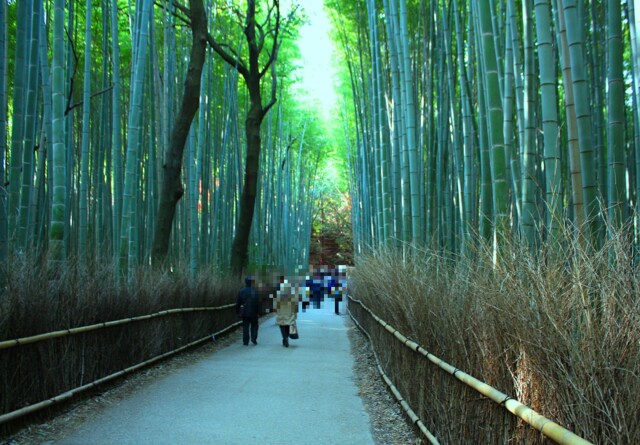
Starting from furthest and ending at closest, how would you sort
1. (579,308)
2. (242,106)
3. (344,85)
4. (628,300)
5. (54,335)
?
(344,85)
(242,106)
(54,335)
(579,308)
(628,300)

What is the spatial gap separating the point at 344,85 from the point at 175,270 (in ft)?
39.7

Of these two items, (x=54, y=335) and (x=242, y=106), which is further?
(x=242, y=106)

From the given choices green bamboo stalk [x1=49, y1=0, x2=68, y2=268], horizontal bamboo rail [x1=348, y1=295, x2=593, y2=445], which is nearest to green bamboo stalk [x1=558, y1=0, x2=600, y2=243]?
horizontal bamboo rail [x1=348, y1=295, x2=593, y2=445]

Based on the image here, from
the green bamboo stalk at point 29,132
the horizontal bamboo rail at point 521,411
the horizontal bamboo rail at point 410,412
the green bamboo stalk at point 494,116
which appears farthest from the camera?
the green bamboo stalk at point 29,132

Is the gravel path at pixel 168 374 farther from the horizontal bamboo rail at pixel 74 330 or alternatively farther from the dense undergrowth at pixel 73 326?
the horizontal bamboo rail at pixel 74 330

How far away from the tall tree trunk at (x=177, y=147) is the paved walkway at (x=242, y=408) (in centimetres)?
→ 184

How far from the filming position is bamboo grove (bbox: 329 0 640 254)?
3.38 metres

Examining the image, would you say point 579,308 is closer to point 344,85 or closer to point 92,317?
point 92,317

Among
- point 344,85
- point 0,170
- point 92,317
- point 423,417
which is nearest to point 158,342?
point 92,317

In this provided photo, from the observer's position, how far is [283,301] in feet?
29.8

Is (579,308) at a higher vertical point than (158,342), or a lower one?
higher

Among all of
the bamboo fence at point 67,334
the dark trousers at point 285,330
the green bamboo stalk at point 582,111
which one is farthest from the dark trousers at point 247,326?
the green bamboo stalk at point 582,111

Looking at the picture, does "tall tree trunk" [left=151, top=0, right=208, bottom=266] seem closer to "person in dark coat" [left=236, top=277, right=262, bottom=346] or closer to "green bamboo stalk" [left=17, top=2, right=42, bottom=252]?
"person in dark coat" [left=236, top=277, right=262, bottom=346]

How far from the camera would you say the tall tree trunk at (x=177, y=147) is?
27.8 ft
